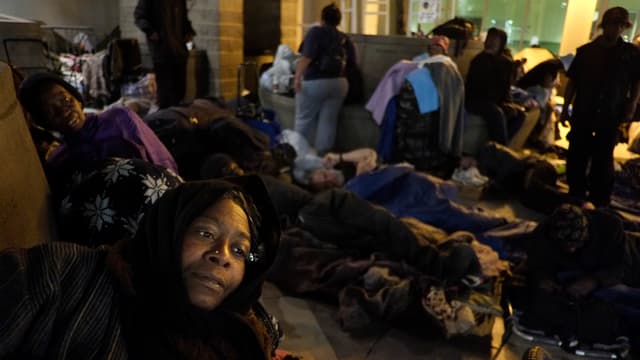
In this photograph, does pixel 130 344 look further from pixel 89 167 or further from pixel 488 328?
pixel 488 328

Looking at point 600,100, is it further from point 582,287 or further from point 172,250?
point 172,250

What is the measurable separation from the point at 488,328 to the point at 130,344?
A: 1.94 metres

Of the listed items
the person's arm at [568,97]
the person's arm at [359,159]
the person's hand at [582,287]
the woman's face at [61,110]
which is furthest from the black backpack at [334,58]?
the woman's face at [61,110]

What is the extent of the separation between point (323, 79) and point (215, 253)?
4.16 meters

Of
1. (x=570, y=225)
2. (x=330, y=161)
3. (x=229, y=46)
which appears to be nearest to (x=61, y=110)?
(x=570, y=225)

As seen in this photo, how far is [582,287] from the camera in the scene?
8.16ft

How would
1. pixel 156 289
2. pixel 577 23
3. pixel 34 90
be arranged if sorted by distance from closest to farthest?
pixel 156 289 → pixel 34 90 → pixel 577 23

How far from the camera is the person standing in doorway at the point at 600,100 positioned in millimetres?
3572

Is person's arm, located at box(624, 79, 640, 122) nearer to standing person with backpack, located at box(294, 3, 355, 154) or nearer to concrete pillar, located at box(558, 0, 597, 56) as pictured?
concrete pillar, located at box(558, 0, 597, 56)

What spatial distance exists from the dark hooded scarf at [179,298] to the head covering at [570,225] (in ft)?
5.64

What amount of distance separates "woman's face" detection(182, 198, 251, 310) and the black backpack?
4.02m

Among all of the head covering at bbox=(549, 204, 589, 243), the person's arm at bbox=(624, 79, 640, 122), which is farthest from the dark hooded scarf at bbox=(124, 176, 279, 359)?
the person's arm at bbox=(624, 79, 640, 122)

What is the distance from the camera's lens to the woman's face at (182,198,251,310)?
1.09 m

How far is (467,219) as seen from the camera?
3520mm
